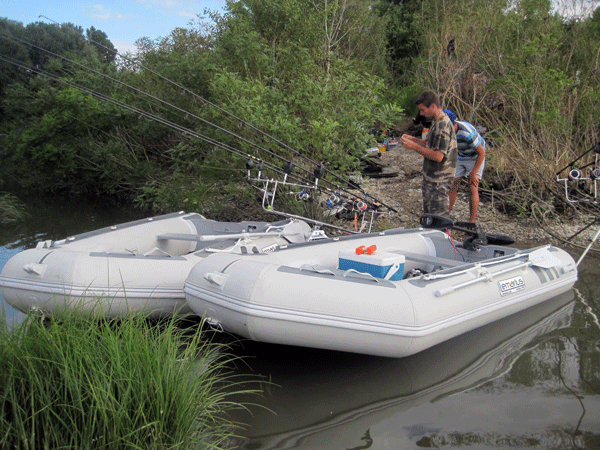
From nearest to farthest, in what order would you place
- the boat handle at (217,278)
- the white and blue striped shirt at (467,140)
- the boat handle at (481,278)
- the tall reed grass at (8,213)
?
the boat handle at (217,278)
the boat handle at (481,278)
the white and blue striped shirt at (467,140)
the tall reed grass at (8,213)

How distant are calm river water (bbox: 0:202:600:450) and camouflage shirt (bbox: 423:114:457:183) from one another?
5.12 ft

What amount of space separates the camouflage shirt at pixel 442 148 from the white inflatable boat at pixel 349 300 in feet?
4.59

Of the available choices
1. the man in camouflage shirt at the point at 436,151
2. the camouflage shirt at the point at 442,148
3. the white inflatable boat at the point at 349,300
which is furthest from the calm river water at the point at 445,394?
the camouflage shirt at the point at 442,148

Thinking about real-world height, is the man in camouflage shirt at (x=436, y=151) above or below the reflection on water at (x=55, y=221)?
above

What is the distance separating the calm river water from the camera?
259 centimetres

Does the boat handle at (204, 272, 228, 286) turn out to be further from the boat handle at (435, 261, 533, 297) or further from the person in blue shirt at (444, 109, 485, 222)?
the person in blue shirt at (444, 109, 485, 222)

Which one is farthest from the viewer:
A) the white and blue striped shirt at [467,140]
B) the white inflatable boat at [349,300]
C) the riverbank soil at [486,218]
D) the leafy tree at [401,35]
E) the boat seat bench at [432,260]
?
the leafy tree at [401,35]

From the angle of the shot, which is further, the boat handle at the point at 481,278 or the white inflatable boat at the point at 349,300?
the boat handle at the point at 481,278

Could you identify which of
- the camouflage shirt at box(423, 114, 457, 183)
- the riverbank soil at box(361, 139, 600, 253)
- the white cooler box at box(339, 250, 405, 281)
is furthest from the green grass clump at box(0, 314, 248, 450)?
the riverbank soil at box(361, 139, 600, 253)

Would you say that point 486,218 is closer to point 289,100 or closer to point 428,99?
point 428,99

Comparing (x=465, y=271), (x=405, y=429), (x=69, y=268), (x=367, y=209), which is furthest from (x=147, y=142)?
(x=405, y=429)

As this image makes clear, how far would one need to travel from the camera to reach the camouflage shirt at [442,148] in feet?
16.1

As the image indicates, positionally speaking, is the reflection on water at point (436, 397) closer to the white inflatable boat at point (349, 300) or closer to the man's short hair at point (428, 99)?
the white inflatable boat at point (349, 300)

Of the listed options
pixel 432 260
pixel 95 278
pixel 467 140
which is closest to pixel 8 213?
pixel 95 278
